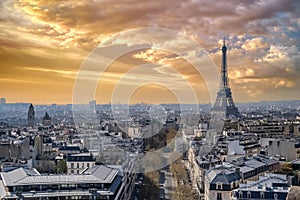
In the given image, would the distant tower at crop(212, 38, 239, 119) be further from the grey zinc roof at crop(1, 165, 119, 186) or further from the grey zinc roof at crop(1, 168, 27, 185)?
the grey zinc roof at crop(1, 168, 27, 185)

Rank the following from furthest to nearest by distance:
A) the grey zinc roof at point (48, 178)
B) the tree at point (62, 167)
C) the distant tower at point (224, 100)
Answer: the distant tower at point (224, 100) → the tree at point (62, 167) → the grey zinc roof at point (48, 178)

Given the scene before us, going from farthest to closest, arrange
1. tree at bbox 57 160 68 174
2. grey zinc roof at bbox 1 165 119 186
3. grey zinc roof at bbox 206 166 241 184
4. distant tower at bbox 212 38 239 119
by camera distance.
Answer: distant tower at bbox 212 38 239 119 → tree at bbox 57 160 68 174 → grey zinc roof at bbox 206 166 241 184 → grey zinc roof at bbox 1 165 119 186

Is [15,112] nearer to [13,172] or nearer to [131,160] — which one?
[131,160]

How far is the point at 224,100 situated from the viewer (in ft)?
104

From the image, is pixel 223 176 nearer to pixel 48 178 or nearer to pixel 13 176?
pixel 48 178

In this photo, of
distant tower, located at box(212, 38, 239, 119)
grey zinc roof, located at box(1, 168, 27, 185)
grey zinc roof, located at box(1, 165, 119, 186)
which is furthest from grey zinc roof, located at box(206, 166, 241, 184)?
distant tower, located at box(212, 38, 239, 119)

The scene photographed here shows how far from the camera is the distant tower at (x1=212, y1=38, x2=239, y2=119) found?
101ft

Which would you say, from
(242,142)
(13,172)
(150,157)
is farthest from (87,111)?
(13,172)

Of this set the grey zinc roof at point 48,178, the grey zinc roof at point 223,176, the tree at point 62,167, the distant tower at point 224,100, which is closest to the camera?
the grey zinc roof at point 48,178

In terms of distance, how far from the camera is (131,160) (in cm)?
1350

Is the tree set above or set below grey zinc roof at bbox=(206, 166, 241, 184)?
below

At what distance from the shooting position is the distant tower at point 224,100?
30656 millimetres

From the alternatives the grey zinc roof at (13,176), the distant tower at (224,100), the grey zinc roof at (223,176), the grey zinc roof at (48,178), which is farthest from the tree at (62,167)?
the distant tower at (224,100)

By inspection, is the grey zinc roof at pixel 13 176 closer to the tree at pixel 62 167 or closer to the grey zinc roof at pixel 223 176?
the tree at pixel 62 167
